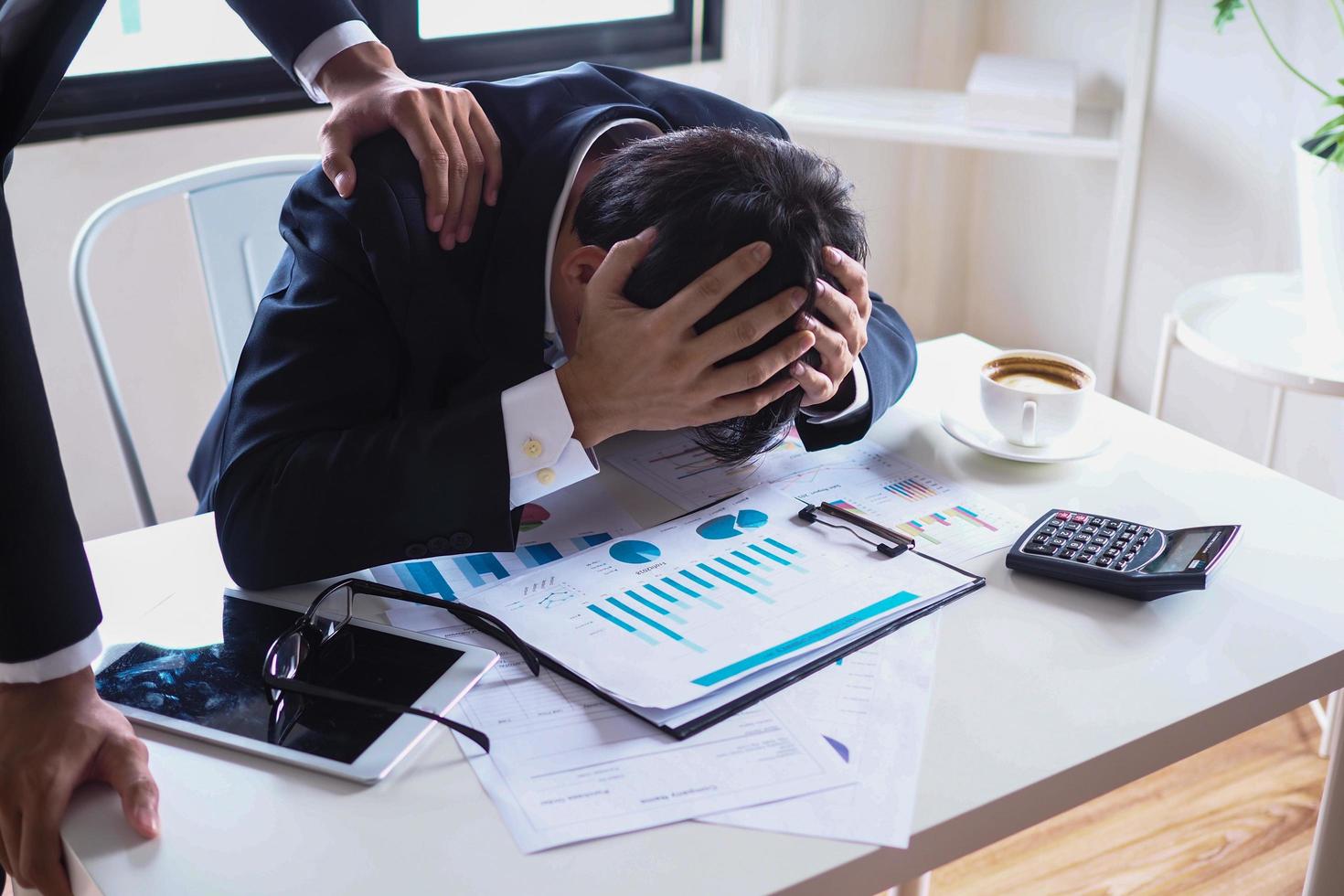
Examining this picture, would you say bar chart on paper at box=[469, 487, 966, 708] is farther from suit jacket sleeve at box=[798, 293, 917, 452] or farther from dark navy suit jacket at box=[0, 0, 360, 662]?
dark navy suit jacket at box=[0, 0, 360, 662]

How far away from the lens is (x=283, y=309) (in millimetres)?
1075

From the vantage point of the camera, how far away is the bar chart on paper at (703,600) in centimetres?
85

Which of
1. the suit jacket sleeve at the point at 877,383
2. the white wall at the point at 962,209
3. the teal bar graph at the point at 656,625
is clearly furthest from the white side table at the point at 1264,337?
the teal bar graph at the point at 656,625

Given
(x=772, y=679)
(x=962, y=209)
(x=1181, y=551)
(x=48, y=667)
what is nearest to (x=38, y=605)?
(x=48, y=667)

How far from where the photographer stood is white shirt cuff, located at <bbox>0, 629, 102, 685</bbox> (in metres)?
0.78

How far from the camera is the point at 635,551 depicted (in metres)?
1.01

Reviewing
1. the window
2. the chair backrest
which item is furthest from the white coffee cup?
the window

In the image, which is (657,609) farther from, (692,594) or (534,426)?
(534,426)

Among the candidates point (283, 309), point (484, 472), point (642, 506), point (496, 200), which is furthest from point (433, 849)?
point (496, 200)

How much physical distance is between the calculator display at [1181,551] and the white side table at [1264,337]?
70cm

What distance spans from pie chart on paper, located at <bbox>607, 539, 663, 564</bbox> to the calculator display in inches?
15.5

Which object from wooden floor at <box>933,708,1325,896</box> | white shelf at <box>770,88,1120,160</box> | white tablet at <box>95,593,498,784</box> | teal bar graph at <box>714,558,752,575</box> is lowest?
wooden floor at <box>933,708,1325,896</box>

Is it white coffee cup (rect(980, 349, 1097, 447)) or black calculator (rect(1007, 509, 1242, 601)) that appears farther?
white coffee cup (rect(980, 349, 1097, 447))

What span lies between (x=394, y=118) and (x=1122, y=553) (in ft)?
2.54
